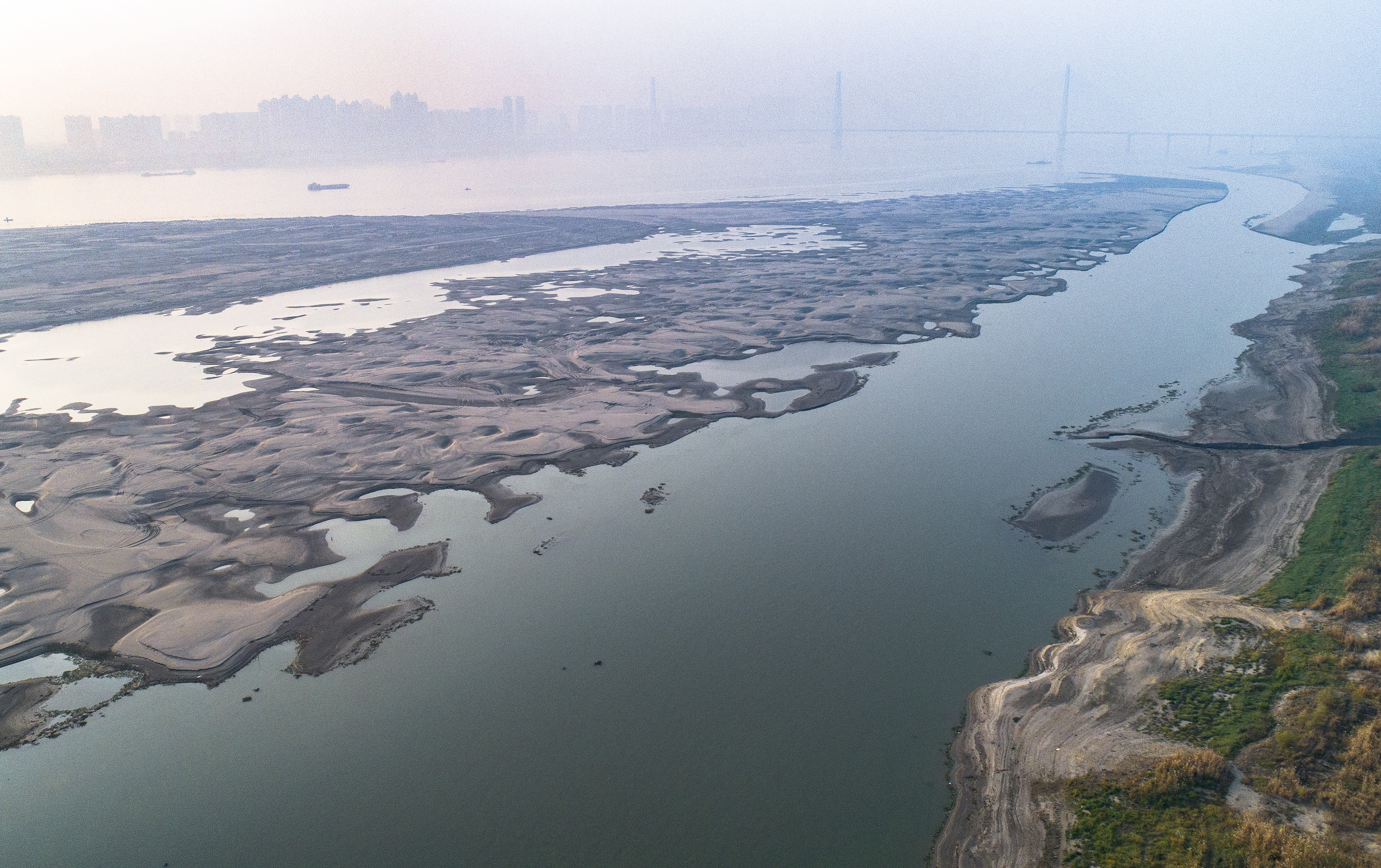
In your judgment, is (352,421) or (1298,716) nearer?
(1298,716)

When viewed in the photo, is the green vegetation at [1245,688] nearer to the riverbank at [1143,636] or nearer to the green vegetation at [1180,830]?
the riverbank at [1143,636]

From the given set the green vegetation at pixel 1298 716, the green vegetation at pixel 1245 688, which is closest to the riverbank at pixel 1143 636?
the green vegetation at pixel 1245 688

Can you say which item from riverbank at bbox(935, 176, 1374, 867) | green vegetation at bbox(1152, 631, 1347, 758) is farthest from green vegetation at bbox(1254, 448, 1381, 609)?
green vegetation at bbox(1152, 631, 1347, 758)

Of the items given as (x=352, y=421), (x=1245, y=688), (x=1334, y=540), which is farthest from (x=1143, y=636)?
(x=352, y=421)

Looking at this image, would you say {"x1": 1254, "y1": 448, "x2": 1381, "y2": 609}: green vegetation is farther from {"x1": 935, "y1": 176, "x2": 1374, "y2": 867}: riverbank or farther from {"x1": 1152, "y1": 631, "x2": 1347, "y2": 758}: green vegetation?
{"x1": 1152, "y1": 631, "x2": 1347, "y2": 758}: green vegetation

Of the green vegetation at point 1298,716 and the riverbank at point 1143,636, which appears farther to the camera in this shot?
the riverbank at point 1143,636

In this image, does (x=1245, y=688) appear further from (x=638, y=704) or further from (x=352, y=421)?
(x=352, y=421)

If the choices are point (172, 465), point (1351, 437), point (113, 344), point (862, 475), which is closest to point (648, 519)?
point (862, 475)
